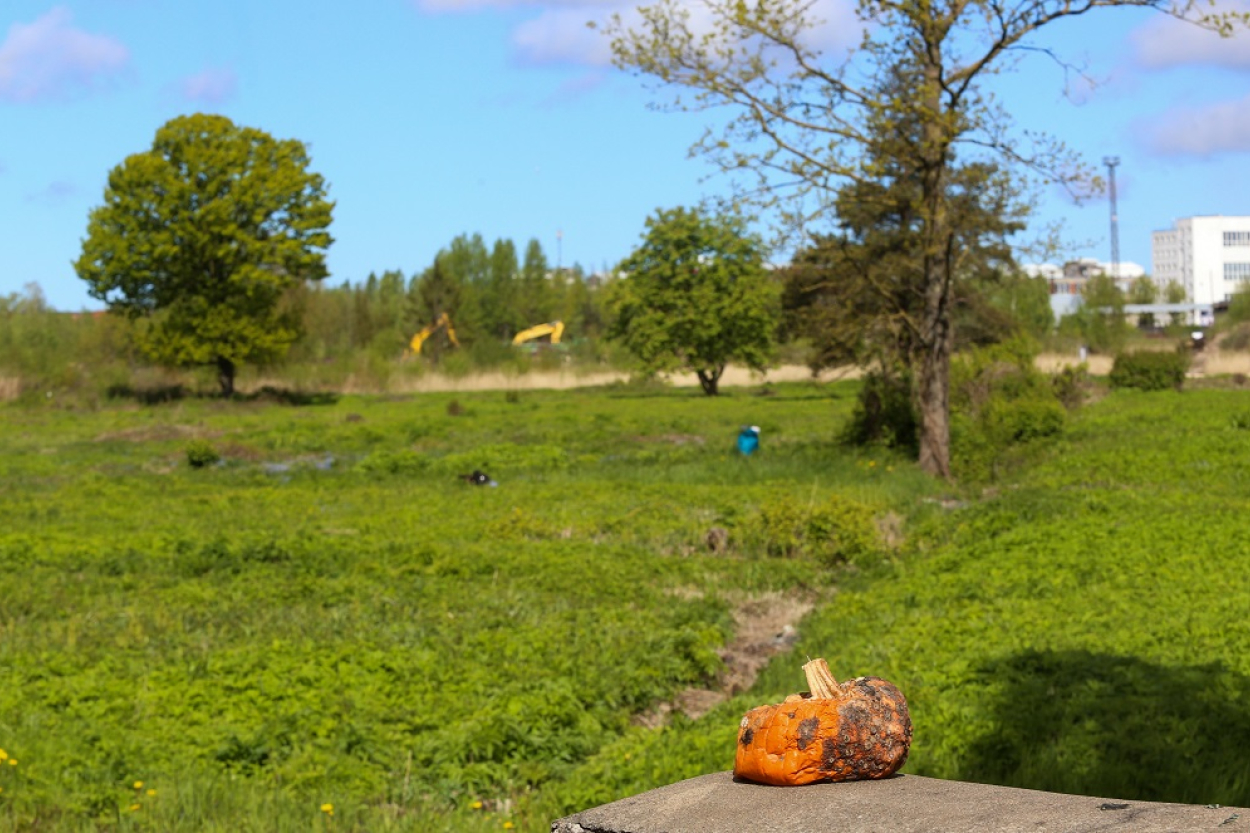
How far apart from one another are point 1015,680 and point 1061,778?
61.0 inches

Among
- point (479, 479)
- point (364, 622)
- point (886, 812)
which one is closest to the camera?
point (886, 812)

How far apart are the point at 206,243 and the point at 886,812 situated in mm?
50453

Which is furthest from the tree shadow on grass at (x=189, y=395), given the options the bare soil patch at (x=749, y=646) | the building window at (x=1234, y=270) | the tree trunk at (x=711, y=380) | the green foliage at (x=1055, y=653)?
the building window at (x=1234, y=270)

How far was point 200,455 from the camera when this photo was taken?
27.1 meters

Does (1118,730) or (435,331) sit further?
(435,331)

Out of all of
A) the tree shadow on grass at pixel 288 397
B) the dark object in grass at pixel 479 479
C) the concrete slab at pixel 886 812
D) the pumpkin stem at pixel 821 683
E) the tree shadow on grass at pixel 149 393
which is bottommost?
the dark object in grass at pixel 479 479

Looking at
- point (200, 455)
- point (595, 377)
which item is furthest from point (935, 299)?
point (595, 377)

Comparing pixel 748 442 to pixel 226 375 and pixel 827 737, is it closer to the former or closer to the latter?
pixel 827 737

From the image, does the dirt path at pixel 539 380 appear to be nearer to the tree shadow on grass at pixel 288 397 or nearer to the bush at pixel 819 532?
the tree shadow on grass at pixel 288 397

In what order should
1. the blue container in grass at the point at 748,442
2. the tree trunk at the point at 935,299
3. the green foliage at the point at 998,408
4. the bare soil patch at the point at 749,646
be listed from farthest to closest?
the blue container in grass at the point at 748,442 → the green foliage at the point at 998,408 → the tree trunk at the point at 935,299 → the bare soil patch at the point at 749,646

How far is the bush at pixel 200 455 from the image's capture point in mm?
27156

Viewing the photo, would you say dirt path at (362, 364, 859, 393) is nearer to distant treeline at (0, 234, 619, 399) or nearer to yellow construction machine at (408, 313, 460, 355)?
distant treeline at (0, 234, 619, 399)

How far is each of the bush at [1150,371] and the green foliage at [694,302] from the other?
18.5 m

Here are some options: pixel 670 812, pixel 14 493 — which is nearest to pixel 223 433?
pixel 14 493
